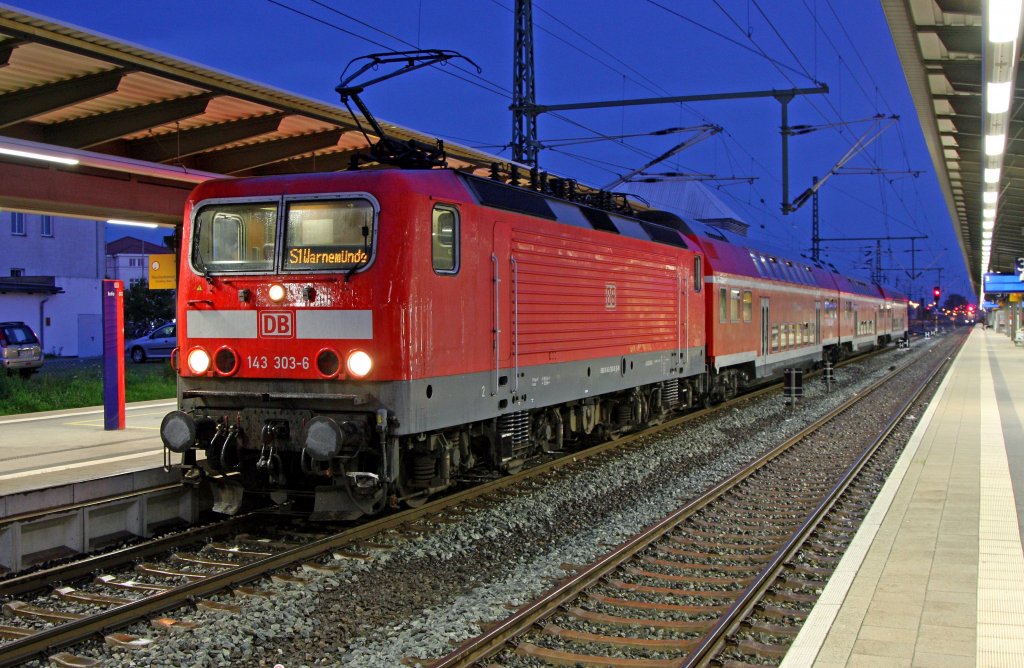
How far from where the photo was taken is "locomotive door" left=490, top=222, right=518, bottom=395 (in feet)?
31.2

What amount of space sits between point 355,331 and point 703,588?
365 centimetres

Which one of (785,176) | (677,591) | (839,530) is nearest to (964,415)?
(785,176)

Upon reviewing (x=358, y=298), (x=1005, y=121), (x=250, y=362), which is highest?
(x=1005, y=121)

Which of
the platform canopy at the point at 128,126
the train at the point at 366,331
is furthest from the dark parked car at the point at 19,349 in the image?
the train at the point at 366,331

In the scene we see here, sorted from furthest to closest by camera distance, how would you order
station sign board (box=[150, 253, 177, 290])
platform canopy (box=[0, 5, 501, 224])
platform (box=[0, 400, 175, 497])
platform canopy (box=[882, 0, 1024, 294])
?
station sign board (box=[150, 253, 177, 290]) → platform (box=[0, 400, 175, 497]) → platform canopy (box=[882, 0, 1024, 294]) → platform canopy (box=[0, 5, 501, 224])

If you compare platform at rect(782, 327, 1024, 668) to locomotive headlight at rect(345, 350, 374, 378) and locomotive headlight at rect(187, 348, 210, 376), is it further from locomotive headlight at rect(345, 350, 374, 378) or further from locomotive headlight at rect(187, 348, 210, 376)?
locomotive headlight at rect(187, 348, 210, 376)

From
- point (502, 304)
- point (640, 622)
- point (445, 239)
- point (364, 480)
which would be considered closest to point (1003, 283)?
point (502, 304)

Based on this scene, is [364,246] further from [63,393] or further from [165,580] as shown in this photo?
[63,393]

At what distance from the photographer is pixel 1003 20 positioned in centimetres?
796

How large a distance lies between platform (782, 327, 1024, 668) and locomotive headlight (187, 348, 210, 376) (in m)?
5.78

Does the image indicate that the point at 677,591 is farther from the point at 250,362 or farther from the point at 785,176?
the point at 785,176

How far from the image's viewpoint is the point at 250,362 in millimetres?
8484

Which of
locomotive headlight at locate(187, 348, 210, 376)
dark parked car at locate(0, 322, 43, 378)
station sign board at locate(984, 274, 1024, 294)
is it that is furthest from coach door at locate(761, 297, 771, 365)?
station sign board at locate(984, 274, 1024, 294)

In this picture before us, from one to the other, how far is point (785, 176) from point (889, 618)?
14726 millimetres
